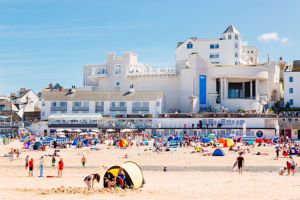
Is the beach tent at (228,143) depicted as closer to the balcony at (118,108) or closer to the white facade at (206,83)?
the white facade at (206,83)

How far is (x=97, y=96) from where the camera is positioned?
7112cm

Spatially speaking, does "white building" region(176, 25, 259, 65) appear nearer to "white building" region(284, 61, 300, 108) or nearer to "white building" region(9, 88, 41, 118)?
"white building" region(284, 61, 300, 108)

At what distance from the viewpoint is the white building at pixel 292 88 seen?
223 ft

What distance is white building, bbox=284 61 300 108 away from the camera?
6794 cm

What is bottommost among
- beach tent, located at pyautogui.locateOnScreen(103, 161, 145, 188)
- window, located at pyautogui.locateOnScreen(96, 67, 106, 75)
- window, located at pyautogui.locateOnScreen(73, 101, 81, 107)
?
beach tent, located at pyautogui.locateOnScreen(103, 161, 145, 188)

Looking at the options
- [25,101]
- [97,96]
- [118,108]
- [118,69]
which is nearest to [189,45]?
[118,69]

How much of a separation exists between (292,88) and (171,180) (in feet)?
159

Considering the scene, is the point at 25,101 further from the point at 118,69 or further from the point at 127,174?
the point at 127,174

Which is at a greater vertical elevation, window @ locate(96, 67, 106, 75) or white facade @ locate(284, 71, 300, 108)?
window @ locate(96, 67, 106, 75)

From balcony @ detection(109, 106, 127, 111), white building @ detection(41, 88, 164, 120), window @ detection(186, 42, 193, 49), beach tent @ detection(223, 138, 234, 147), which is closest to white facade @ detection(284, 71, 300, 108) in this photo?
white building @ detection(41, 88, 164, 120)

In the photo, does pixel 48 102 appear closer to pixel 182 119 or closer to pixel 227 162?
pixel 182 119

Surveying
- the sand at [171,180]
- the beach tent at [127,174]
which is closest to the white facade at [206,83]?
the sand at [171,180]

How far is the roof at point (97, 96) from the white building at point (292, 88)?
A: 18.4 m

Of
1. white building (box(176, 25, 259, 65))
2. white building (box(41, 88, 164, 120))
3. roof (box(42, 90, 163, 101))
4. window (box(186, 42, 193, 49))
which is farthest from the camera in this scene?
window (box(186, 42, 193, 49))
